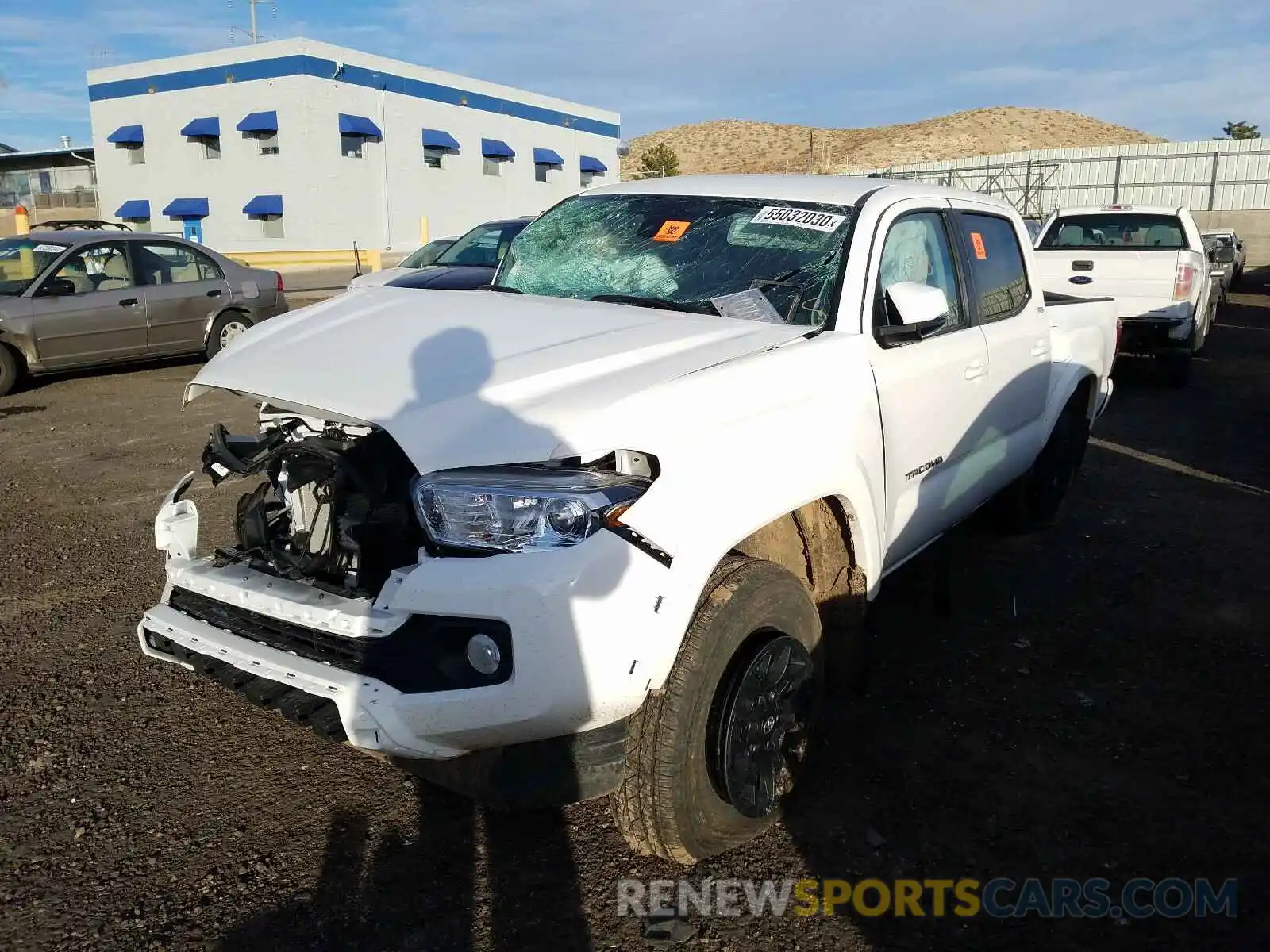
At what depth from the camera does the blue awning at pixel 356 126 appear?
3306cm

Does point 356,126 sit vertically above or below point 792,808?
above

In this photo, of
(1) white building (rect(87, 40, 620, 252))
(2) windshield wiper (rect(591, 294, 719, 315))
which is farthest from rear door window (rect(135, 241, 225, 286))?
(1) white building (rect(87, 40, 620, 252))

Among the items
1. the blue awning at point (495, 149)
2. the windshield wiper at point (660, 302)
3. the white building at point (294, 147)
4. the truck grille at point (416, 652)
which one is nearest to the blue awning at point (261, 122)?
the white building at point (294, 147)

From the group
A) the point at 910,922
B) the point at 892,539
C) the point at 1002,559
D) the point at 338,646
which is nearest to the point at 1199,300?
the point at 1002,559

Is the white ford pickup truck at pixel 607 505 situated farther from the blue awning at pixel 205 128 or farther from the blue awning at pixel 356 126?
the blue awning at pixel 205 128

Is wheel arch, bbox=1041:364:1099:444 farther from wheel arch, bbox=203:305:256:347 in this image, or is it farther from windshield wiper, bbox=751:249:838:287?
wheel arch, bbox=203:305:256:347

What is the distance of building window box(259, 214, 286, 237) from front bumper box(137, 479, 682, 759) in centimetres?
3480

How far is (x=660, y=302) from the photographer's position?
11.6ft

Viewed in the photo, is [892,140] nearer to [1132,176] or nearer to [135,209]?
[1132,176]

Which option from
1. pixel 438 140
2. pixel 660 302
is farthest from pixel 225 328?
pixel 438 140

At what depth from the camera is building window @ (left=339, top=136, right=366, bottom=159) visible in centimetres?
3359

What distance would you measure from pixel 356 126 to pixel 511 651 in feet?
113

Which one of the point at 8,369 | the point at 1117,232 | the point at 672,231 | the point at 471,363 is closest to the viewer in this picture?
the point at 471,363

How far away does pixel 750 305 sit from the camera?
3416 millimetres
